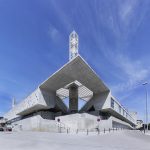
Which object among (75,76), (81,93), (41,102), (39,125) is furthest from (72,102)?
(39,125)

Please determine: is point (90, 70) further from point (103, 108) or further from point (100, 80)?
point (103, 108)

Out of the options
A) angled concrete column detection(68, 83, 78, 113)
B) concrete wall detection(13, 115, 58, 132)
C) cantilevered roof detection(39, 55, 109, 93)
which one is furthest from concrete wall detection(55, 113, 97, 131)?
angled concrete column detection(68, 83, 78, 113)

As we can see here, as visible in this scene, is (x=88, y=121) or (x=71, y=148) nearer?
(x=71, y=148)

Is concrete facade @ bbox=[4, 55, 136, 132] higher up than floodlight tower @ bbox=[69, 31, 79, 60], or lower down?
lower down

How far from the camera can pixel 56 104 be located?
72.6 m

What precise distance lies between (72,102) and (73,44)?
19.8 m

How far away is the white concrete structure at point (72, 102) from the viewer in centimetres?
5831

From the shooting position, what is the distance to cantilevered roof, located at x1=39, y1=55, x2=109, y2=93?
59.0 meters

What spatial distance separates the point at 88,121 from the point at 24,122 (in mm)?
21095

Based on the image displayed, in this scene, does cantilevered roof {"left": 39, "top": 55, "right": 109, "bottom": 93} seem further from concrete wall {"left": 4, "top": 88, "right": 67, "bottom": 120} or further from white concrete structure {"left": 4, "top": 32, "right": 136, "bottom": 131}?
concrete wall {"left": 4, "top": 88, "right": 67, "bottom": 120}

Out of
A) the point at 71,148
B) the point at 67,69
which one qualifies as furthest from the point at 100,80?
the point at 71,148

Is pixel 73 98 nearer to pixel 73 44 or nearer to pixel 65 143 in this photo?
pixel 73 44

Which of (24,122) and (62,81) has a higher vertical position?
(62,81)

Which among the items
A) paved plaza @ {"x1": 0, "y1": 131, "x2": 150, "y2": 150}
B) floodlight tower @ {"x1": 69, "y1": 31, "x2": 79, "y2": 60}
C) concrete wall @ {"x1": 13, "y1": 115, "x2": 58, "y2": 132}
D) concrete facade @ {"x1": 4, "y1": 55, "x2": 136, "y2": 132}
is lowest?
paved plaza @ {"x1": 0, "y1": 131, "x2": 150, "y2": 150}
